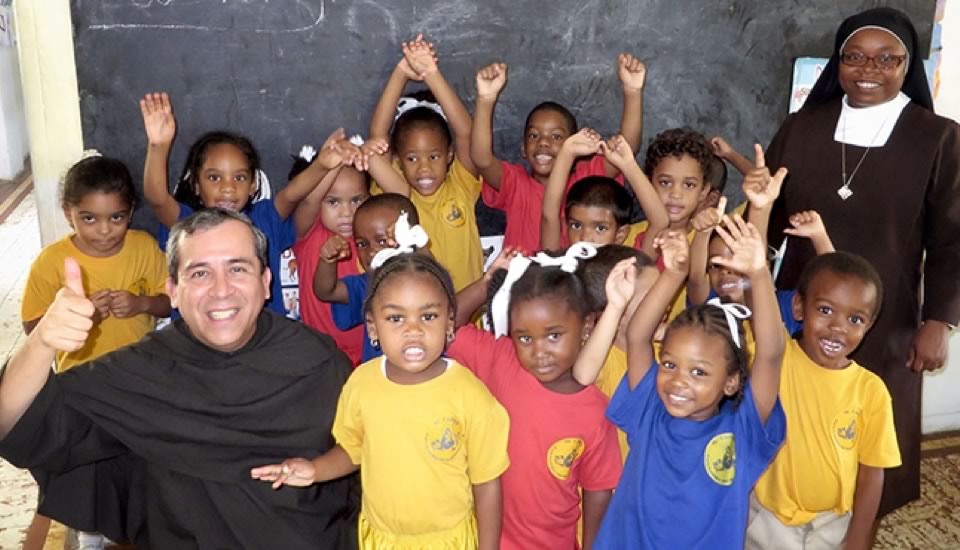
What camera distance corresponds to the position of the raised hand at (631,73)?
11.7ft

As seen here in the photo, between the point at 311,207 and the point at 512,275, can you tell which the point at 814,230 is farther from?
the point at 311,207

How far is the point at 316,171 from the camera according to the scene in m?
3.08

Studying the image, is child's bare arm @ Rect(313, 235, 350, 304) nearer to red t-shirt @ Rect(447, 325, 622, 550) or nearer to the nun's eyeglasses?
red t-shirt @ Rect(447, 325, 622, 550)

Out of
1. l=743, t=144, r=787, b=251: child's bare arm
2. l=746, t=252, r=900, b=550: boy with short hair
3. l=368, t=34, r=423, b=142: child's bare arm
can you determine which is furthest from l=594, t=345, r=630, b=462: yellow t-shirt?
l=368, t=34, r=423, b=142: child's bare arm

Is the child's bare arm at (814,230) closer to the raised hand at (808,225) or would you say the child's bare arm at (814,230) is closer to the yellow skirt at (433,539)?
the raised hand at (808,225)

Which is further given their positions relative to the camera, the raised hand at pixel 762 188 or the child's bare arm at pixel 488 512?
the raised hand at pixel 762 188

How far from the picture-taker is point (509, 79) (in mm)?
3561

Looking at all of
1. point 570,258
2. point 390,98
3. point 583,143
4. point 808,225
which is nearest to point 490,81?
point 390,98

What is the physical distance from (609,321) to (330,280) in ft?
3.49

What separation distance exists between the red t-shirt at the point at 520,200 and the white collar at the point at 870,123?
0.93 metres

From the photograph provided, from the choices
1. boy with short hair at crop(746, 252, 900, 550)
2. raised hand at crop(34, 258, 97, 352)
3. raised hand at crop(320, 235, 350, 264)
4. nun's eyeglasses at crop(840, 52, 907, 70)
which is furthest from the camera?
nun's eyeglasses at crop(840, 52, 907, 70)

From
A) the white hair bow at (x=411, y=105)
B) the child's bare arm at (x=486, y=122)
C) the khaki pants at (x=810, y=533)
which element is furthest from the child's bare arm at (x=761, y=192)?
the white hair bow at (x=411, y=105)

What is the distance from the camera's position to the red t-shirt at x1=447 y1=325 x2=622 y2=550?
2.20 m

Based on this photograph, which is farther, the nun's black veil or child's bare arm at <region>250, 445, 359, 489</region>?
the nun's black veil
